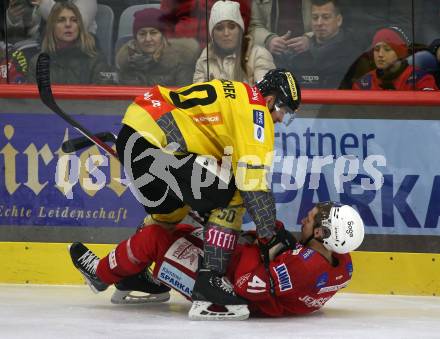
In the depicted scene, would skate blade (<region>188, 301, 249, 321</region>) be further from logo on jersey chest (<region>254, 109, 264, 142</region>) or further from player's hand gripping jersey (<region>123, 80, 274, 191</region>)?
logo on jersey chest (<region>254, 109, 264, 142</region>)

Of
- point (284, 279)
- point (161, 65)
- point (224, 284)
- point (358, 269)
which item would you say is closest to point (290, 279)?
point (284, 279)

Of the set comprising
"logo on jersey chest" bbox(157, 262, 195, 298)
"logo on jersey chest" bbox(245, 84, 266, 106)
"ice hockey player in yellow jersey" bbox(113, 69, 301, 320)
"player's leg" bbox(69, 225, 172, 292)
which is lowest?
"logo on jersey chest" bbox(157, 262, 195, 298)

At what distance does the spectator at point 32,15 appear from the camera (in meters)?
5.79

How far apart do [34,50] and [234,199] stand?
1.88m

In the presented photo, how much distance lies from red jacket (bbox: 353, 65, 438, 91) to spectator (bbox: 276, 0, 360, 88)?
0.12 m

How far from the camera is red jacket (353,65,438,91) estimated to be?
564 centimetres

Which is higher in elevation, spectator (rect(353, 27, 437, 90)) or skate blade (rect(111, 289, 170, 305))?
spectator (rect(353, 27, 437, 90))

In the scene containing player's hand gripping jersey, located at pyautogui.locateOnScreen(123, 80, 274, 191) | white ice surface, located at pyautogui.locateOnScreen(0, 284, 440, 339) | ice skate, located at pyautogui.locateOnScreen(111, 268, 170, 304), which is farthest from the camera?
ice skate, located at pyautogui.locateOnScreen(111, 268, 170, 304)

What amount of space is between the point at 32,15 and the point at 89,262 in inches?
64.9

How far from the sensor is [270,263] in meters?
4.48

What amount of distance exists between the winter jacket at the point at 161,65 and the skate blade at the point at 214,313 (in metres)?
1.67

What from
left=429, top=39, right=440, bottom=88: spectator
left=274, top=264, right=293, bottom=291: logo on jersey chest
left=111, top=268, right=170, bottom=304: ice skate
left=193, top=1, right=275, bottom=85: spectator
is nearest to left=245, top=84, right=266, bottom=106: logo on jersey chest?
left=274, top=264, right=293, bottom=291: logo on jersey chest

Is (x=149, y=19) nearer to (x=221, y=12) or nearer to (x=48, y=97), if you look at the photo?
(x=221, y=12)

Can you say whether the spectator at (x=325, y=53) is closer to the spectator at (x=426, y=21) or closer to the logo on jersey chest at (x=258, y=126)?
the spectator at (x=426, y=21)
